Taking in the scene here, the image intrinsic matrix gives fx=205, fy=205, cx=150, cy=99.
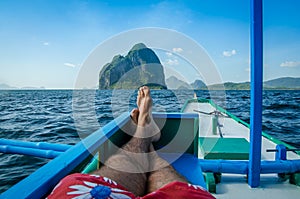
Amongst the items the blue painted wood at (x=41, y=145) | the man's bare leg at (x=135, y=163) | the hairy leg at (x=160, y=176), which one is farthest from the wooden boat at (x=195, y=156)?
the hairy leg at (x=160, y=176)

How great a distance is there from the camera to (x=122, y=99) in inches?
67.9

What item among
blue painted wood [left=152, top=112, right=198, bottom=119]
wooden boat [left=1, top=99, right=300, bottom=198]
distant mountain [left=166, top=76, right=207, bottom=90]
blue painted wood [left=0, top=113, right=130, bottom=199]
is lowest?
wooden boat [left=1, top=99, right=300, bottom=198]

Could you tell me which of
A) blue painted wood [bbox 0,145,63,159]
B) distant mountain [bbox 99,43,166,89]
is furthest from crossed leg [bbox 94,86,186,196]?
blue painted wood [bbox 0,145,63,159]

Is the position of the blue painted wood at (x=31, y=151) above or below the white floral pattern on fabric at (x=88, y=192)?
below

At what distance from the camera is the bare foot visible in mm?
1356

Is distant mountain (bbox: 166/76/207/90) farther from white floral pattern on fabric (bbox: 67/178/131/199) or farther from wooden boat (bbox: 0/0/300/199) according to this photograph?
white floral pattern on fabric (bbox: 67/178/131/199)

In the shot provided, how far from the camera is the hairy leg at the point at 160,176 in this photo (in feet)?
2.66

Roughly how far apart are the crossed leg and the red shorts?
205 millimetres

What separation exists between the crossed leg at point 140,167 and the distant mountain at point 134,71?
1.21 ft

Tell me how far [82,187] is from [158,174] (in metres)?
0.43

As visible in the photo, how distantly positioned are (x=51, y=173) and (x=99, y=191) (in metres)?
0.19

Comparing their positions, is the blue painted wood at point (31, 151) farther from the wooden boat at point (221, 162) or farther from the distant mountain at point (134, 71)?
the distant mountain at point (134, 71)

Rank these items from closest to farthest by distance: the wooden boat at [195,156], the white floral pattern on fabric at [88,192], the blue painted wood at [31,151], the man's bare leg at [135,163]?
the white floral pattern on fabric at [88,192]
the man's bare leg at [135,163]
the wooden boat at [195,156]
the blue painted wood at [31,151]

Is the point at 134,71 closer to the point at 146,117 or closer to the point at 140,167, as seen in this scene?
the point at 146,117
